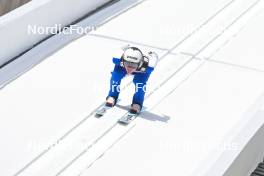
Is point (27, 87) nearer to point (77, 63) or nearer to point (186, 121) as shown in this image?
point (77, 63)

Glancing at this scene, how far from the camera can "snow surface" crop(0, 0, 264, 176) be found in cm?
522

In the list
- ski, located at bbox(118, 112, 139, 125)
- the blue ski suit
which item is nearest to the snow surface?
ski, located at bbox(118, 112, 139, 125)

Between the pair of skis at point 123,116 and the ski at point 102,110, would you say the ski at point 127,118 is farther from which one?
the ski at point 102,110

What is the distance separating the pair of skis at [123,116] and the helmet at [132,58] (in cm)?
66

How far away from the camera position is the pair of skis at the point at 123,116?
5.75m

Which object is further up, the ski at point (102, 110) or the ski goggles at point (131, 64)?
the ski goggles at point (131, 64)

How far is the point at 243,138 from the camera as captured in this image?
201 inches

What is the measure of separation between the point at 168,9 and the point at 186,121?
3.26 m

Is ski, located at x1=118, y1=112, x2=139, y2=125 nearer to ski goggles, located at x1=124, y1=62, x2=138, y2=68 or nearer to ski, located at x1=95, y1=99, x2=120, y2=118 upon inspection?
ski, located at x1=95, y1=99, x2=120, y2=118

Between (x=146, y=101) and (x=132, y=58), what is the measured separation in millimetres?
938

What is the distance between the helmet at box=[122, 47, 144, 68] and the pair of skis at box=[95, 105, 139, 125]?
66 centimetres
